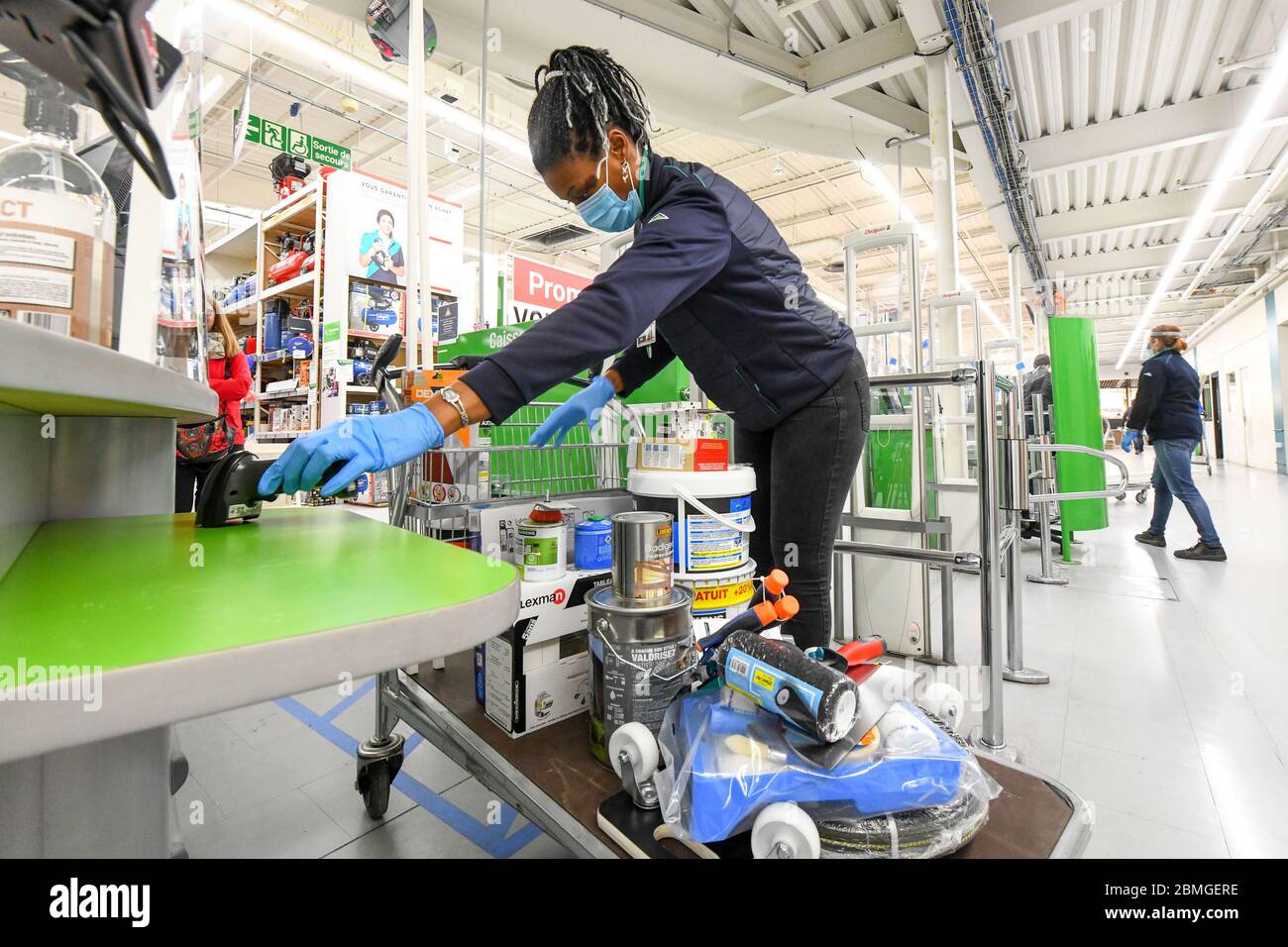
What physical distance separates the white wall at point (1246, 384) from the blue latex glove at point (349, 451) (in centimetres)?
1597

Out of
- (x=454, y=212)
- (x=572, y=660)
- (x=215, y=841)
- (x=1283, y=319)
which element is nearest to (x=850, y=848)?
(x=572, y=660)

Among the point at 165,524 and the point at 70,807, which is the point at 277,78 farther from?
the point at 70,807

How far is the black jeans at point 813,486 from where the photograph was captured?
4.27 ft

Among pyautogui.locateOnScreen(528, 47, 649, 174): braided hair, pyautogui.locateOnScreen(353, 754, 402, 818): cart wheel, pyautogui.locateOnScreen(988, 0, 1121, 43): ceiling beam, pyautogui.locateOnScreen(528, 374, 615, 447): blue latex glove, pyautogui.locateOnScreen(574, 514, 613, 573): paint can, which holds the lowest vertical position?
pyautogui.locateOnScreen(353, 754, 402, 818): cart wheel

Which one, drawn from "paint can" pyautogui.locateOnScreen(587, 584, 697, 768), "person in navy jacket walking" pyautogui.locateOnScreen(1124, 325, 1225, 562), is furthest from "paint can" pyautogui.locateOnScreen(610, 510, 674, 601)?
"person in navy jacket walking" pyautogui.locateOnScreen(1124, 325, 1225, 562)

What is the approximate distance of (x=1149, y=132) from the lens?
5.29 meters

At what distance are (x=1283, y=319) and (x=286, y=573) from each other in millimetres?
16419

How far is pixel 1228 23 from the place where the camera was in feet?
13.6

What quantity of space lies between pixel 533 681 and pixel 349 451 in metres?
0.68

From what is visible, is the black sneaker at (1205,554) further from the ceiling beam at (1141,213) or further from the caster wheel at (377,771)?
the caster wheel at (377,771)

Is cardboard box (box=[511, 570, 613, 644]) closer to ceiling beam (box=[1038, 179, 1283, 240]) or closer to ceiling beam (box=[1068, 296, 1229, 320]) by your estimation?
ceiling beam (box=[1038, 179, 1283, 240])

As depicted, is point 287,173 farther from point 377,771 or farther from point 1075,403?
point 1075,403

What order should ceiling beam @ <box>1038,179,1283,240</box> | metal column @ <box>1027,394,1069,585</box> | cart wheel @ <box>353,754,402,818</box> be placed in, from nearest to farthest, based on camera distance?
cart wheel @ <box>353,754,402,818</box> → metal column @ <box>1027,394,1069,585</box> → ceiling beam @ <box>1038,179,1283,240</box>

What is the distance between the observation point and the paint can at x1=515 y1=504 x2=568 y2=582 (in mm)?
1285
